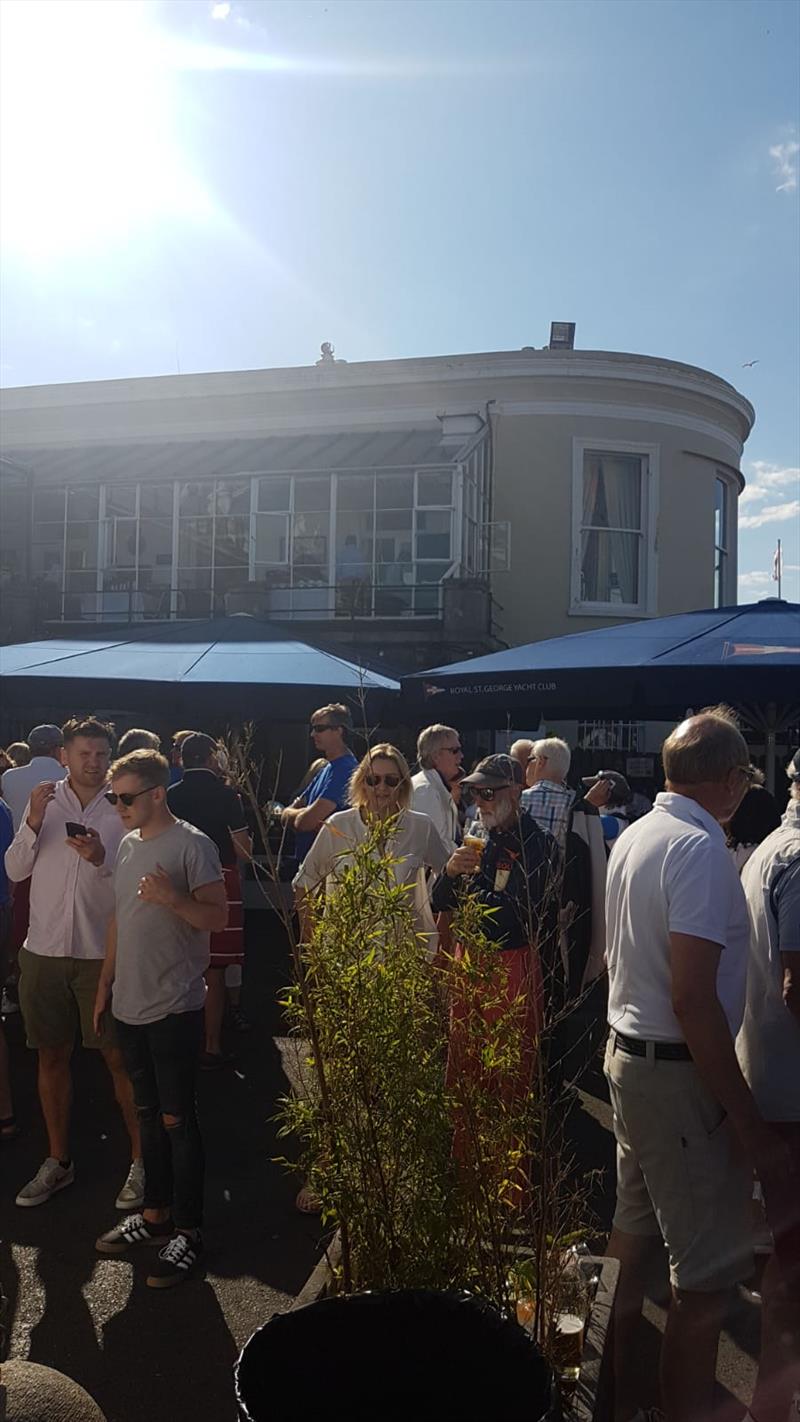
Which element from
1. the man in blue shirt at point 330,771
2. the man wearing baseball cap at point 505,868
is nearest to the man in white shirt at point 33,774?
the man in blue shirt at point 330,771

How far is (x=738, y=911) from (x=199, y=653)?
28.6 ft

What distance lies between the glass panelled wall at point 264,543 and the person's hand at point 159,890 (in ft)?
40.3

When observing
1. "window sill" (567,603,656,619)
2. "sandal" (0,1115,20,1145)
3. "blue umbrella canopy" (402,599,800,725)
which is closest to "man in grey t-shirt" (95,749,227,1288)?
"sandal" (0,1115,20,1145)

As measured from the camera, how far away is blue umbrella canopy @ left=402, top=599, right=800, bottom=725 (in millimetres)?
7344

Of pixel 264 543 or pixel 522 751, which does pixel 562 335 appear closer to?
pixel 264 543

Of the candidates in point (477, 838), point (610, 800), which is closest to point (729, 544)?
point (610, 800)

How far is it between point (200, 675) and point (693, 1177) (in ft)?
25.8

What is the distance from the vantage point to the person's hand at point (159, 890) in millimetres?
4191

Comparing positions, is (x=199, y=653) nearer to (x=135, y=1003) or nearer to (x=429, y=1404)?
(x=135, y=1003)

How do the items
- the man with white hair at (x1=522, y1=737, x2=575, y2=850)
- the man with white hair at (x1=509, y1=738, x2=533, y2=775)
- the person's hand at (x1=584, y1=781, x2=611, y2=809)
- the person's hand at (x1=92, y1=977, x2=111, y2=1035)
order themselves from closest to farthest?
1. the person's hand at (x1=92, y1=977, x2=111, y2=1035)
2. the man with white hair at (x1=522, y1=737, x2=575, y2=850)
3. the person's hand at (x1=584, y1=781, x2=611, y2=809)
4. the man with white hair at (x1=509, y1=738, x2=533, y2=775)

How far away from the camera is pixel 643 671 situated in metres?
7.70

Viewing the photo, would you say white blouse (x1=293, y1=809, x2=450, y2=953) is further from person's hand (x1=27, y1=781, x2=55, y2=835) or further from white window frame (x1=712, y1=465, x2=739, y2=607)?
white window frame (x1=712, y1=465, x2=739, y2=607)

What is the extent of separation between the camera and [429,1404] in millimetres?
2092

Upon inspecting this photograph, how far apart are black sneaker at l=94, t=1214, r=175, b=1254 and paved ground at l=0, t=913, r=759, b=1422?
0.06 meters
